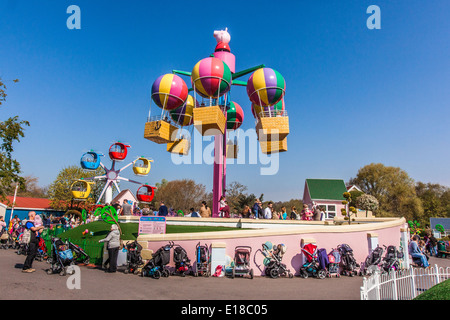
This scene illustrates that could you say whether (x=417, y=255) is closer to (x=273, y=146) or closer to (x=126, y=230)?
(x=273, y=146)

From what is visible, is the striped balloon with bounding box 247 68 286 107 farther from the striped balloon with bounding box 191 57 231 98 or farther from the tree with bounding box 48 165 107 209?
the tree with bounding box 48 165 107 209

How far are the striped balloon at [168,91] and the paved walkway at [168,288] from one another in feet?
36.6

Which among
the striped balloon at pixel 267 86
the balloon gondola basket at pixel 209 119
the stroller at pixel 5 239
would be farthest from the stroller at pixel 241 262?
the stroller at pixel 5 239

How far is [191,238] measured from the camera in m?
9.55

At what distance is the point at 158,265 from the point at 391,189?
50.3 meters

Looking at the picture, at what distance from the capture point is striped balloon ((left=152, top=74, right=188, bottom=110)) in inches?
688

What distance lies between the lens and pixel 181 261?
903 centimetres

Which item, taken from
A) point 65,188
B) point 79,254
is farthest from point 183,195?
point 79,254

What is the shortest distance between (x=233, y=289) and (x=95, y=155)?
28.9 metres

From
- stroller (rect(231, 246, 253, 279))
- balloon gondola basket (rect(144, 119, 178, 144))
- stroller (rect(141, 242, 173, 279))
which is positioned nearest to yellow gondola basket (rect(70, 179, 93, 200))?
balloon gondola basket (rect(144, 119, 178, 144))
